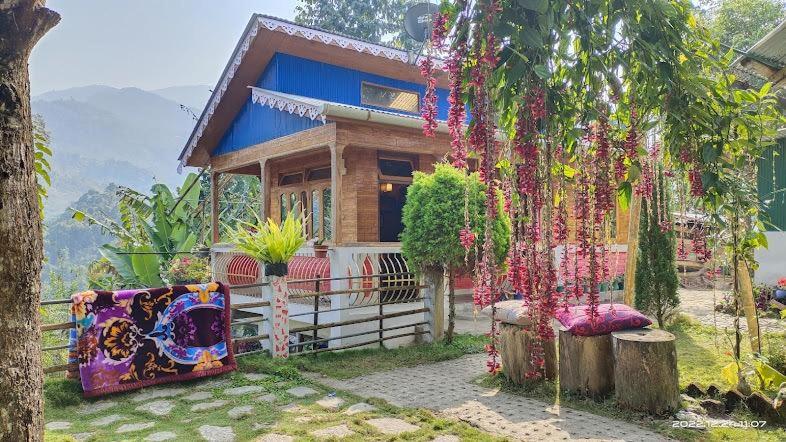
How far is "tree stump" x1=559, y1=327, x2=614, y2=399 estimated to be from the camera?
4.88m

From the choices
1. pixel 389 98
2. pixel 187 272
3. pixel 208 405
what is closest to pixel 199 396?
pixel 208 405

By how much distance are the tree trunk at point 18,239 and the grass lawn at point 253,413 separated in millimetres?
2552

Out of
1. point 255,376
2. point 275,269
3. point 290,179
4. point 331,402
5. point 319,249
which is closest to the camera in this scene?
point 331,402

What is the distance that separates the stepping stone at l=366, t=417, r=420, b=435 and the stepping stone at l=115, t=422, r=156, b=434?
185 centimetres

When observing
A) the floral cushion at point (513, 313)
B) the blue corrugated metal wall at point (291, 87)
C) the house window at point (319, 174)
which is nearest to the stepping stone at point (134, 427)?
the floral cushion at point (513, 313)

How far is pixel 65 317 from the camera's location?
22141 millimetres

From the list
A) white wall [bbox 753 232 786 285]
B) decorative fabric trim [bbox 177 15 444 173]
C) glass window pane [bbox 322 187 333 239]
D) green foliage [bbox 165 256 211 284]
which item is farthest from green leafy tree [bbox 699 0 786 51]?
Answer: green foliage [bbox 165 256 211 284]

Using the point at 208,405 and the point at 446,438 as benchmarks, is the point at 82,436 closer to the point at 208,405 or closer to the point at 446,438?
the point at 208,405

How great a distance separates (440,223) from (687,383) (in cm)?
347

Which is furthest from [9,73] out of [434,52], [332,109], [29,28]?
[332,109]

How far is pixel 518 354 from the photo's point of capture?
5414 mm

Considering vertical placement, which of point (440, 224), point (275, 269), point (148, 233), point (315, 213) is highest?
point (315, 213)

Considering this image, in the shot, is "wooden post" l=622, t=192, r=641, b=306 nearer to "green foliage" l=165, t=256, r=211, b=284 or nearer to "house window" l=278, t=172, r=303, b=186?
"house window" l=278, t=172, r=303, b=186

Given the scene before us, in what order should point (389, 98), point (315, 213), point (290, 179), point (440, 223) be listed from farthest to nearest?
1. point (290, 179)
2. point (389, 98)
3. point (315, 213)
4. point (440, 223)
